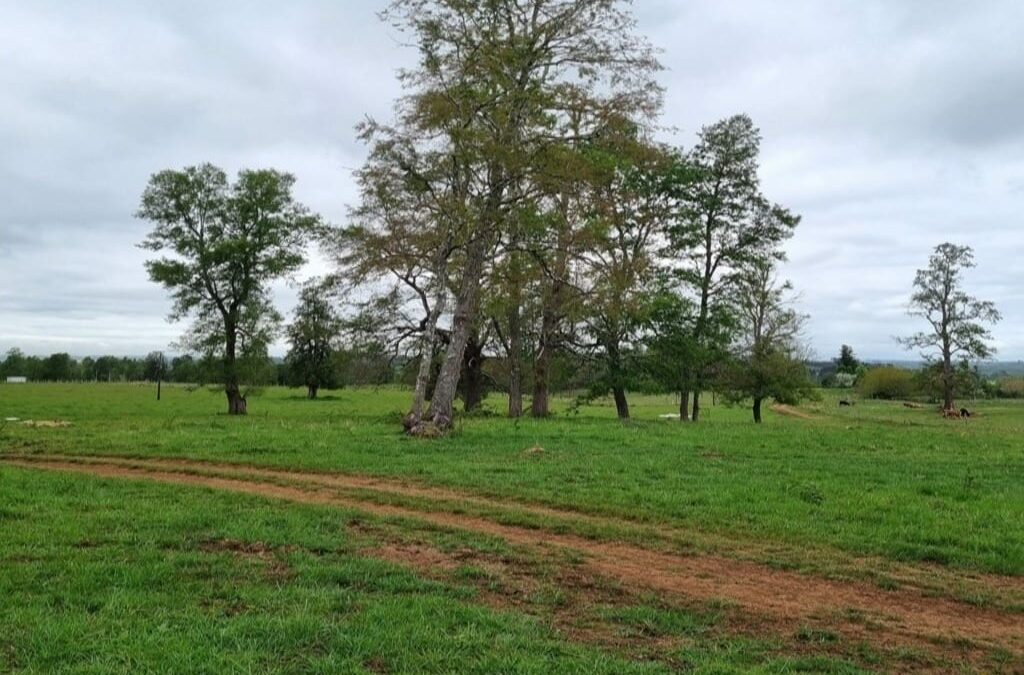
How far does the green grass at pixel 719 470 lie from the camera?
8.35m

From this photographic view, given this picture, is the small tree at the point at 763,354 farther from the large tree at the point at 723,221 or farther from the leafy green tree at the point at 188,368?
the leafy green tree at the point at 188,368

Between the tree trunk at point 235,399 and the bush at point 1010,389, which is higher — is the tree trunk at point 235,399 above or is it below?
below

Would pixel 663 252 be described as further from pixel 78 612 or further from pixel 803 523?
pixel 78 612

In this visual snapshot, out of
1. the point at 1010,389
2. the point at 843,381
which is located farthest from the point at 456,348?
the point at 843,381

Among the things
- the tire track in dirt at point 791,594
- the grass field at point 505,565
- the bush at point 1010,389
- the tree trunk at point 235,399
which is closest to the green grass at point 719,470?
the grass field at point 505,565

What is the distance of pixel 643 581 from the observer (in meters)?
6.47

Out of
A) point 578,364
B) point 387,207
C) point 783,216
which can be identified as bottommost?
point 578,364

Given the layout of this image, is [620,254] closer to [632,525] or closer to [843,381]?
[632,525]

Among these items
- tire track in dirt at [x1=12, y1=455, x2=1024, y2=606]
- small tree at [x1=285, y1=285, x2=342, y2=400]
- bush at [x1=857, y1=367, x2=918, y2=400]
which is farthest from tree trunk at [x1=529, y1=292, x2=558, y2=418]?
bush at [x1=857, y1=367, x2=918, y2=400]

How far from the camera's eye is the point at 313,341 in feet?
188

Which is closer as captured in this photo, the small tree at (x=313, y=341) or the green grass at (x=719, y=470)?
the green grass at (x=719, y=470)

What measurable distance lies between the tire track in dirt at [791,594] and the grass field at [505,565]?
28 millimetres

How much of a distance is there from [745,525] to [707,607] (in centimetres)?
307

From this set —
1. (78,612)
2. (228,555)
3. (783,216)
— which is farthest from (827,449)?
(783,216)
